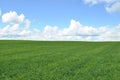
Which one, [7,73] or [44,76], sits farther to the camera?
[7,73]

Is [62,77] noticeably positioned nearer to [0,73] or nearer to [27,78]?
[27,78]

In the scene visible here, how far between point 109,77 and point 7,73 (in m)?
7.63


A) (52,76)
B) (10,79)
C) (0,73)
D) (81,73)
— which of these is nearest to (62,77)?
(52,76)

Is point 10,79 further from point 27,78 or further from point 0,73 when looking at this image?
point 0,73

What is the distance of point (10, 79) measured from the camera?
17.9 m

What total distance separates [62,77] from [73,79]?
3.37ft

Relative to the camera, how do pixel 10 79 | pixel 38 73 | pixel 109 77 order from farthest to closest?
pixel 38 73 < pixel 109 77 < pixel 10 79

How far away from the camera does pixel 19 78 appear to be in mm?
18188

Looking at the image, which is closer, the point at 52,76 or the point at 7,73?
→ the point at 52,76

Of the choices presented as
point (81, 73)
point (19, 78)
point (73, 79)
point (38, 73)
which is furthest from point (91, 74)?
point (19, 78)

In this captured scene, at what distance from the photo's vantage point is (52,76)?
1889cm

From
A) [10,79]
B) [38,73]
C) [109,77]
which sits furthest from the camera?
[38,73]

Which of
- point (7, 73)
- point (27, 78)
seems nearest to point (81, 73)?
point (27, 78)

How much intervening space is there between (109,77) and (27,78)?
575 centimetres
